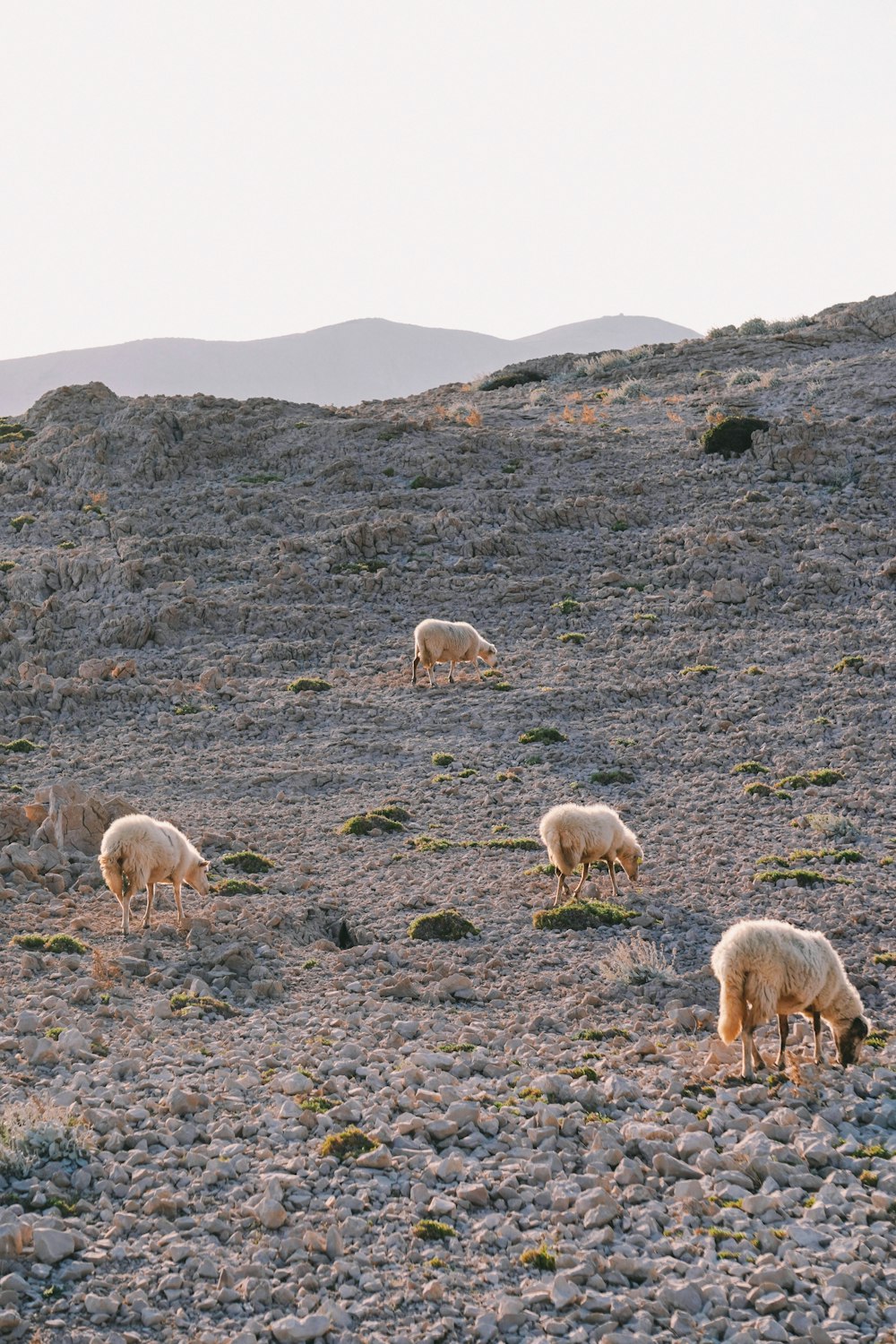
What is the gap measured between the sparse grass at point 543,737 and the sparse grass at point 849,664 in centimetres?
798

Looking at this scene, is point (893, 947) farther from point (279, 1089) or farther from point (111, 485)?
point (111, 485)

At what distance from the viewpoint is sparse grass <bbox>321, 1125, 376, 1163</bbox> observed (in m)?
8.82

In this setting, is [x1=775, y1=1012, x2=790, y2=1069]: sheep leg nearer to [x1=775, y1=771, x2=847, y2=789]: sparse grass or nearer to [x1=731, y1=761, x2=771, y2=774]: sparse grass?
[x1=775, y1=771, x2=847, y2=789]: sparse grass

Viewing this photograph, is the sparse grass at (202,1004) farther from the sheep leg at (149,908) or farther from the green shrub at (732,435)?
the green shrub at (732,435)

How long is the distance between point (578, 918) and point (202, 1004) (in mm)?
5908

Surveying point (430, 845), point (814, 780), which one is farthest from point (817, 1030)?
point (814, 780)

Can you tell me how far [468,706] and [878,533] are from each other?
17318 mm

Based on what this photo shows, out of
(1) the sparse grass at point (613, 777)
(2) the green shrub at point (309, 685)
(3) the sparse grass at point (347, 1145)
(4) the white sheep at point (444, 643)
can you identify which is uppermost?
(4) the white sheep at point (444, 643)

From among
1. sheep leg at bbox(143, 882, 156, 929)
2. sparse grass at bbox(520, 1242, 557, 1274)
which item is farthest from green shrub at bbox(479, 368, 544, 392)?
sparse grass at bbox(520, 1242, 557, 1274)

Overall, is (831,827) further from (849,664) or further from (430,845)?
(849,664)

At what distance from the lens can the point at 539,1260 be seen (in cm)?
762

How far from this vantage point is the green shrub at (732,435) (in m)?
46.2

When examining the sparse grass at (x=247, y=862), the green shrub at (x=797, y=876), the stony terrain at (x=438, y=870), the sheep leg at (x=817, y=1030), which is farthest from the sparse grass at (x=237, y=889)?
the sheep leg at (x=817, y=1030)

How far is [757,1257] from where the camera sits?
7.61 meters
